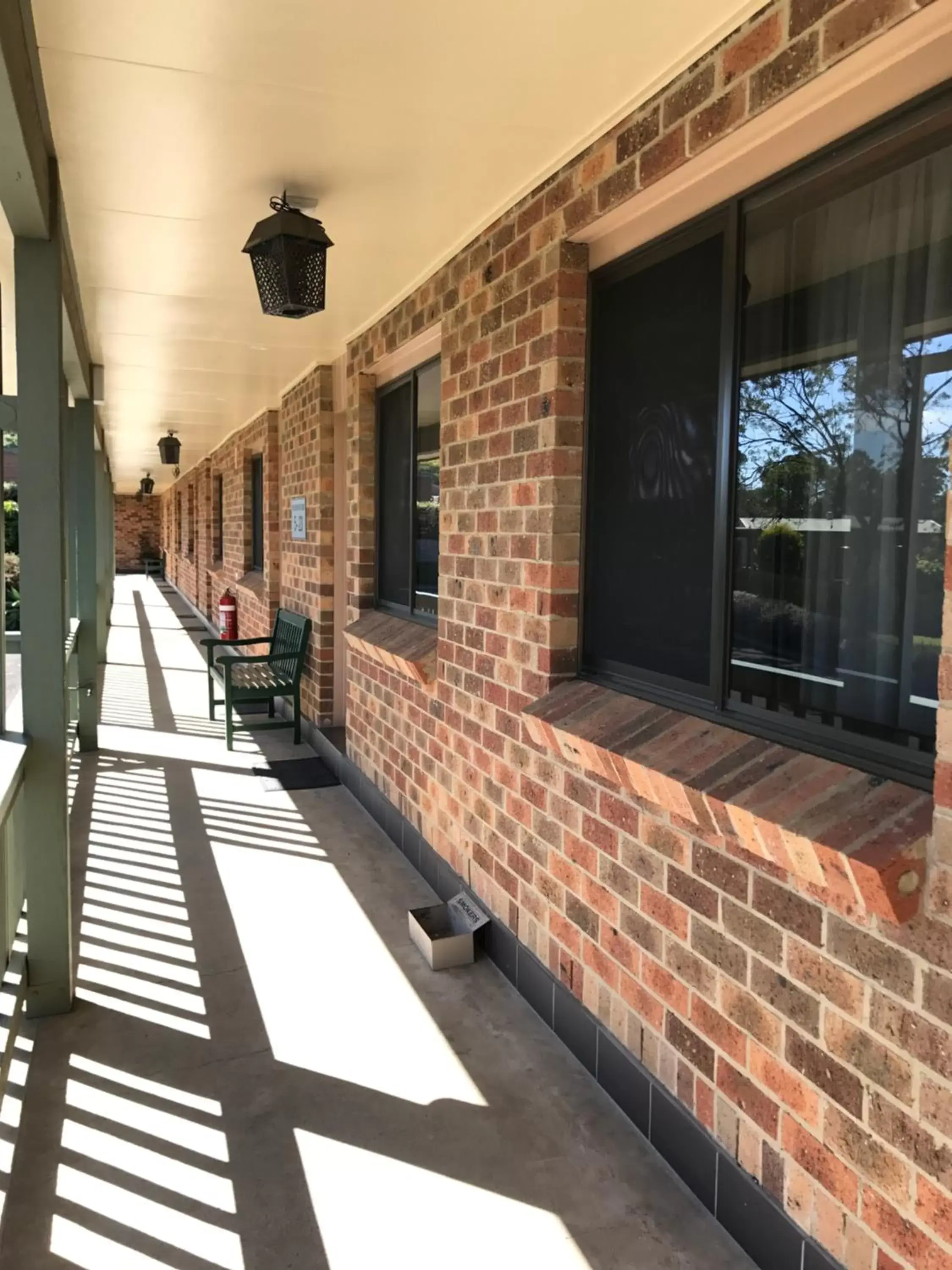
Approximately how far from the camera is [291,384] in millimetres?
7234

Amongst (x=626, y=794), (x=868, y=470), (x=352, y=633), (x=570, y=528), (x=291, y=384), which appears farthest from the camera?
(x=291, y=384)

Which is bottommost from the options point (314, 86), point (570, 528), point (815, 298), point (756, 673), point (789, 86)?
point (756, 673)

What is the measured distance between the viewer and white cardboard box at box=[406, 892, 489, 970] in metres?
3.41

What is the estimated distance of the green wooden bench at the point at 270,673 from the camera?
21.4ft

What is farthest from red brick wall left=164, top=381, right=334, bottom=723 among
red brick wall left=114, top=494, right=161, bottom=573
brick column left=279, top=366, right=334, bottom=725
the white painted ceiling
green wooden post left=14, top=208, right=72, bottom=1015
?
red brick wall left=114, top=494, right=161, bottom=573

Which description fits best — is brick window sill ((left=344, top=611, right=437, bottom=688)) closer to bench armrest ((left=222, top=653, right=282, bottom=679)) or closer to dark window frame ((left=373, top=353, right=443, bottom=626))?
dark window frame ((left=373, top=353, right=443, bottom=626))

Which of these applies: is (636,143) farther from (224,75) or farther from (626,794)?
(626,794)

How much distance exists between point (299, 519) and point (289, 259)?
4.00 m

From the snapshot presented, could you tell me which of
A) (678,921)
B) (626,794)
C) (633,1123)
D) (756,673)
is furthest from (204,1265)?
(756,673)

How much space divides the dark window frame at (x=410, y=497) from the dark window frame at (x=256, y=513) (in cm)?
441

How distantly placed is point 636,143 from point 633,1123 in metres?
2.70

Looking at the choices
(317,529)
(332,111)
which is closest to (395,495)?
(317,529)

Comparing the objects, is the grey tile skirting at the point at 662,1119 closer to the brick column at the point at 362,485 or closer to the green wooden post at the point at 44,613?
the green wooden post at the point at 44,613

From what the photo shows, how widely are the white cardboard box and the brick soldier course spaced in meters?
0.11
